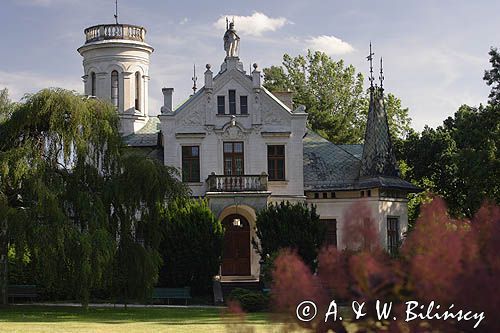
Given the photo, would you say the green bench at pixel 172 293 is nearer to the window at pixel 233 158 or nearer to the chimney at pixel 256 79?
the window at pixel 233 158

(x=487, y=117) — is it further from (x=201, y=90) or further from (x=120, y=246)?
(x=120, y=246)

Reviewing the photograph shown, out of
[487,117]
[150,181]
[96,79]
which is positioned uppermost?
[96,79]

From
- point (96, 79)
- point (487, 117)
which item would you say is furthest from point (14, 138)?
point (487, 117)

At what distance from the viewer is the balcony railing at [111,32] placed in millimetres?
38531

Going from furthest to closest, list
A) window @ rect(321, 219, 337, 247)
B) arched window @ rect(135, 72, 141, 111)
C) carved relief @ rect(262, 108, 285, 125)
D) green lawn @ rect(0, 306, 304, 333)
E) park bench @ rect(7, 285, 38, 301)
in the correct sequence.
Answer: arched window @ rect(135, 72, 141, 111) < window @ rect(321, 219, 337, 247) < carved relief @ rect(262, 108, 285, 125) < park bench @ rect(7, 285, 38, 301) < green lawn @ rect(0, 306, 304, 333)

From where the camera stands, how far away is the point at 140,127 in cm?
3888

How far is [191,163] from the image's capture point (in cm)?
3372

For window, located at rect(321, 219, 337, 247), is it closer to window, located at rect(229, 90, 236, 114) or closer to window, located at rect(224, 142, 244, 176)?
window, located at rect(224, 142, 244, 176)

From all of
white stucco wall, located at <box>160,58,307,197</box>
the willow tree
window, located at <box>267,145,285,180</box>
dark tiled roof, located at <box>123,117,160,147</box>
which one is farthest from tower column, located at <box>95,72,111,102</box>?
the willow tree

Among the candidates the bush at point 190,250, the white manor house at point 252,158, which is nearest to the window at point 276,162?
the white manor house at point 252,158

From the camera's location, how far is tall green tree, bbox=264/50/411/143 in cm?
5172

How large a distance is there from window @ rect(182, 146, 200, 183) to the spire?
7.11 m

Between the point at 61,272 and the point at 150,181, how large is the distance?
383cm

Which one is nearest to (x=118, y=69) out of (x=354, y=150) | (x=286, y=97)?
(x=286, y=97)
